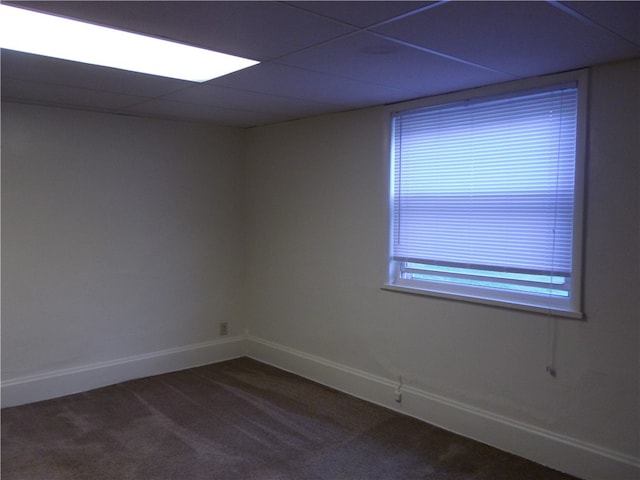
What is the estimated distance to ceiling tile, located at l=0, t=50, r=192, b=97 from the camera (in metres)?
2.60

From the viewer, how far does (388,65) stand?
2617 mm

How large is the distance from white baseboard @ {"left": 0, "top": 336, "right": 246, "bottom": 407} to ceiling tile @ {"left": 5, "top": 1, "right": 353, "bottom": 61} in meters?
2.85

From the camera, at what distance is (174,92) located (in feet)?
10.8

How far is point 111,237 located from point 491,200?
114 inches

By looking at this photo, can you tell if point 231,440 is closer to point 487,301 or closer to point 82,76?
point 487,301

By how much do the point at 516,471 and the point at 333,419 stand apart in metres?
1.21

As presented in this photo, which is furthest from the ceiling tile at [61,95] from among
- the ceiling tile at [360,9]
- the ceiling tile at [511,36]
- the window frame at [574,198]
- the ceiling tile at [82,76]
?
the ceiling tile at [511,36]

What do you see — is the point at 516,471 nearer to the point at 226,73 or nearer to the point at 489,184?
the point at 489,184

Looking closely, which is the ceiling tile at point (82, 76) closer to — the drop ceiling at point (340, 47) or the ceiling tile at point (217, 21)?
the drop ceiling at point (340, 47)

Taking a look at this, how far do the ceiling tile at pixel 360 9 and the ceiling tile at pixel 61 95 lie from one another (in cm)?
198

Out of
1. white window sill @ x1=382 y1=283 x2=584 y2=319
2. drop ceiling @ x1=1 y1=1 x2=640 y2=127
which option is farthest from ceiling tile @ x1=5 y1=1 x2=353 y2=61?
white window sill @ x1=382 y1=283 x2=584 y2=319

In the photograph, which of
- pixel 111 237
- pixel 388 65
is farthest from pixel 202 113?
pixel 388 65

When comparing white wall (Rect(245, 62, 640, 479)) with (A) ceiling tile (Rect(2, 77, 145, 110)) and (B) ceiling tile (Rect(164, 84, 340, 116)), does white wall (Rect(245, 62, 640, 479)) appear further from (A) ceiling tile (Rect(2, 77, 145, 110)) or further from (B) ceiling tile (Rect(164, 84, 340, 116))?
(A) ceiling tile (Rect(2, 77, 145, 110))

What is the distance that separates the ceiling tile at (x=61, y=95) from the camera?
3.14 meters
